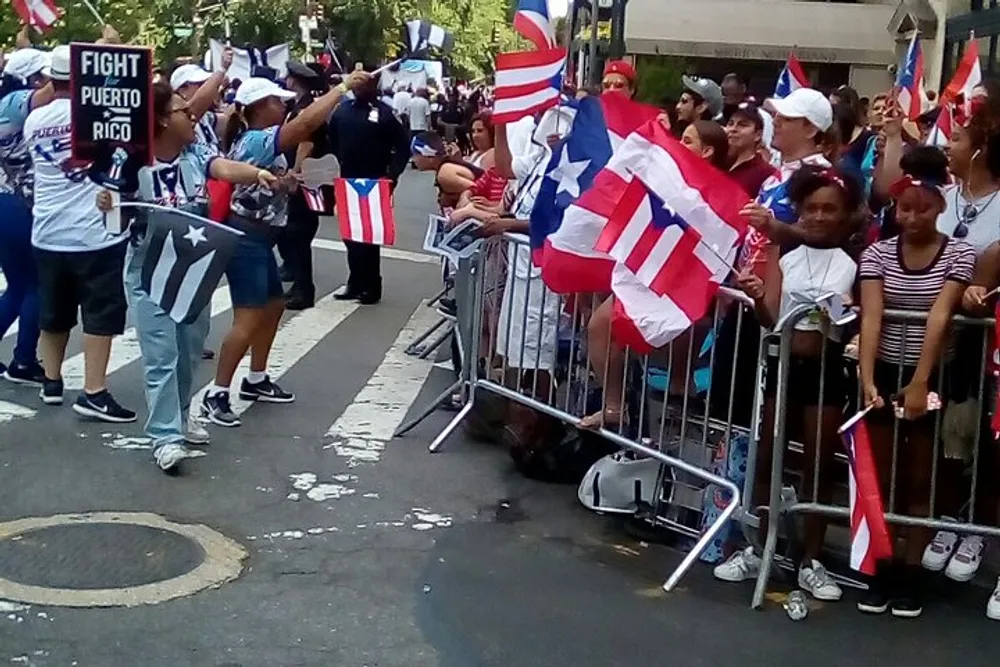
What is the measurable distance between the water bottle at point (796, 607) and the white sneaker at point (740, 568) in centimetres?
28

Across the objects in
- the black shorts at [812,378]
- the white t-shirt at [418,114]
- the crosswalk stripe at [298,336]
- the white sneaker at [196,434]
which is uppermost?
the black shorts at [812,378]

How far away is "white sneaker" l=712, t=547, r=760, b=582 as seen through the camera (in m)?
5.58

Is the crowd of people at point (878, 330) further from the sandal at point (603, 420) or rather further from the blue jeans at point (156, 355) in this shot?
the blue jeans at point (156, 355)

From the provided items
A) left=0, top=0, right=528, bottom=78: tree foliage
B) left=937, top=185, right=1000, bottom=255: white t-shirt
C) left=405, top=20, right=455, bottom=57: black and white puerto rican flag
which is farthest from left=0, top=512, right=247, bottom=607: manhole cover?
left=0, top=0, right=528, bottom=78: tree foliage

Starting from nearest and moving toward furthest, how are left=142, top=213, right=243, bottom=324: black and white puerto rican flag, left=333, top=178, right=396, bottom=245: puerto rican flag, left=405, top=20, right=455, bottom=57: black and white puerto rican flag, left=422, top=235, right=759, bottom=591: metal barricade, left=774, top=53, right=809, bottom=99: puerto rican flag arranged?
left=422, top=235, right=759, bottom=591: metal barricade
left=142, top=213, right=243, bottom=324: black and white puerto rican flag
left=774, top=53, right=809, bottom=99: puerto rican flag
left=333, top=178, right=396, bottom=245: puerto rican flag
left=405, top=20, right=455, bottom=57: black and white puerto rican flag

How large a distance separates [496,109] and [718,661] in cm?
399

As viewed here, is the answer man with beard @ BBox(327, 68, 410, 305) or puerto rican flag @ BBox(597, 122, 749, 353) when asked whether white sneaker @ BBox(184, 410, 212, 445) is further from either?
man with beard @ BBox(327, 68, 410, 305)

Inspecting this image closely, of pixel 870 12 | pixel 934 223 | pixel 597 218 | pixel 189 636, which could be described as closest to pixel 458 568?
pixel 189 636

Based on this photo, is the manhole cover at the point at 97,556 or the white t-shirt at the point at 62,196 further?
the white t-shirt at the point at 62,196

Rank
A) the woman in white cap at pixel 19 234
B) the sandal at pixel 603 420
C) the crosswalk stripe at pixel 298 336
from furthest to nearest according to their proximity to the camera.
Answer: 1. the crosswalk stripe at pixel 298 336
2. the woman in white cap at pixel 19 234
3. the sandal at pixel 603 420

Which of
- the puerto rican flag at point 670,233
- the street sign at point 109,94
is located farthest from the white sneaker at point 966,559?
the street sign at point 109,94

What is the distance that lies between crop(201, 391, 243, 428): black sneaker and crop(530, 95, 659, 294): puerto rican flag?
7.51 feet

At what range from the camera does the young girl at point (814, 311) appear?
534 centimetres

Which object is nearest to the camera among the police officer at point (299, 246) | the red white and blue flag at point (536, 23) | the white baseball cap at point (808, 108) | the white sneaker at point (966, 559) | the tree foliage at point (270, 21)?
the white sneaker at point (966, 559)
